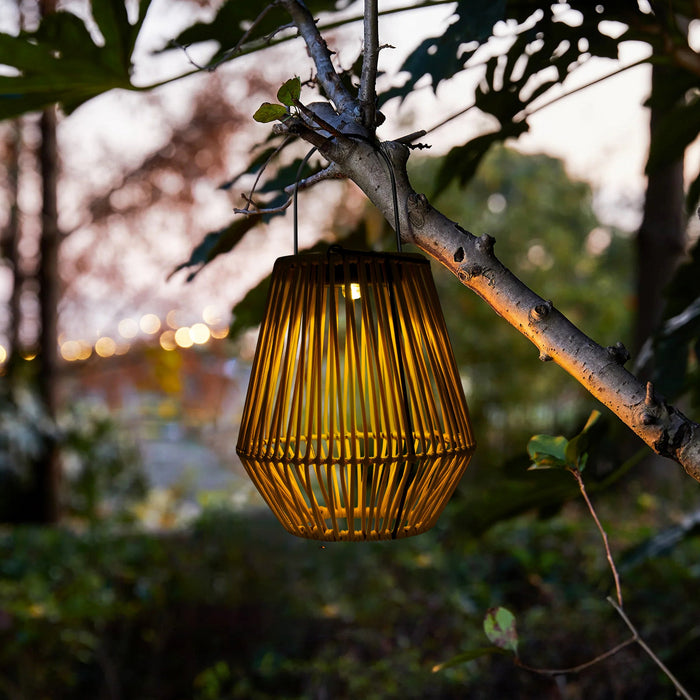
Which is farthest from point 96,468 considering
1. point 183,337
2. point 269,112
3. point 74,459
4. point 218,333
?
point 269,112

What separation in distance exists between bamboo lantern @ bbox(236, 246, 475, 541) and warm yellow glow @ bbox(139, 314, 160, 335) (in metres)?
4.37

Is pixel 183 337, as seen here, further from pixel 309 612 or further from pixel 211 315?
pixel 309 612

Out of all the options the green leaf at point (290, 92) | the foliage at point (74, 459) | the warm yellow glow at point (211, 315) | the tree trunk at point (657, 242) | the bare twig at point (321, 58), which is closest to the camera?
the green leaf at point (290, 92)

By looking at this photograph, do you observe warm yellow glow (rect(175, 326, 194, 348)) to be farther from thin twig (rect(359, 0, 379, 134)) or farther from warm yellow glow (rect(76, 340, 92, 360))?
thin twig (rect(359, 0, 379, 134))

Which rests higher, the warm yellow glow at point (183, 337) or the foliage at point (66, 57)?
the foliage at point (66, 57)

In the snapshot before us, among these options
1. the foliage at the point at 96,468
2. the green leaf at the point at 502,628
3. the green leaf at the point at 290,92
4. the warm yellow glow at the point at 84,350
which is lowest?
the foliage at the point at 96,468

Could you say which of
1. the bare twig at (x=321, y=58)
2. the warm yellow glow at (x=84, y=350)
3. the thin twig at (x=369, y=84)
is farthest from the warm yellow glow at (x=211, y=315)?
the thin twig at (x=369, y=84)

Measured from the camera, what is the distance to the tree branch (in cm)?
65

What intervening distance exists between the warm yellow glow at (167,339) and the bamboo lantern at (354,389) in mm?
4386

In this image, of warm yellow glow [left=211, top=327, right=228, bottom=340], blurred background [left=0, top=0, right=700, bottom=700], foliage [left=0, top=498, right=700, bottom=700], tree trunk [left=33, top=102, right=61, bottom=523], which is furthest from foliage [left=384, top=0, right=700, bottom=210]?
warm yellow glow [left=211, top=327, right=228, bottom=340]

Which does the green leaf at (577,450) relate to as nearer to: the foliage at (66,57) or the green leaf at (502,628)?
the green leaf at (502,628)

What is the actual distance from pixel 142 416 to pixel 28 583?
11.7 ft

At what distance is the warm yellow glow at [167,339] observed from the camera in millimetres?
5027

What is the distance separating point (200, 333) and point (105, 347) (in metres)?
0.61
